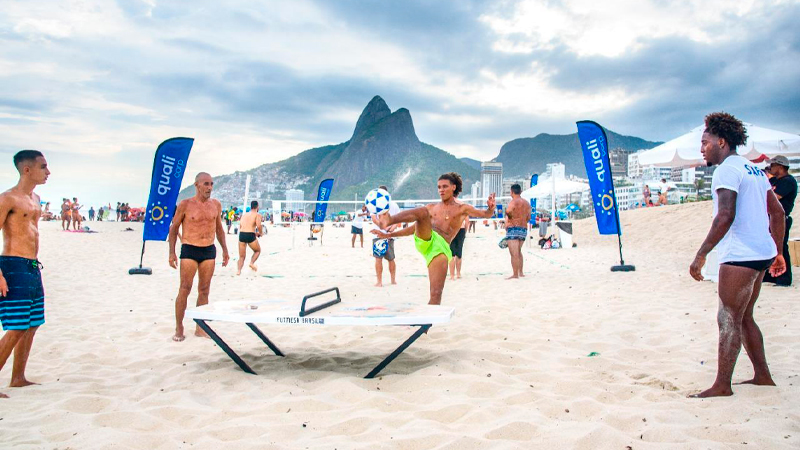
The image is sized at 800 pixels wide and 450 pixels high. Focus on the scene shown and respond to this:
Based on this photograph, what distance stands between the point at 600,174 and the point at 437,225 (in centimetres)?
593

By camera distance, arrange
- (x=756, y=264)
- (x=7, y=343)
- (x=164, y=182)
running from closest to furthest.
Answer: (x=756, y=264), (x=7, y=343), (x=164, y=182)

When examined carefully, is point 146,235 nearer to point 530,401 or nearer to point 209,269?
point 209,269

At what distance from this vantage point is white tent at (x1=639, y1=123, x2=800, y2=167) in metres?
10.9

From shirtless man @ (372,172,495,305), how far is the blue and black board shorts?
2.49 meters

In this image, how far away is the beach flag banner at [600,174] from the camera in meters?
9.46

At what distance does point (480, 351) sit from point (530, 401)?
1109mm

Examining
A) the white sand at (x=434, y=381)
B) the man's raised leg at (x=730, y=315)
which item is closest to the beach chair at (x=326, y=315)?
the white sand at (x=434, y=381)

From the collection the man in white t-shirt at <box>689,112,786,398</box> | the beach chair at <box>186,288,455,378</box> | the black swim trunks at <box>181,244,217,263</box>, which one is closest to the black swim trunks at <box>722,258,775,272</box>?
the man in white t-shirt at <box>689,112,786,398</box>

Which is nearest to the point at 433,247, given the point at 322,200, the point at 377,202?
the point at 377,202

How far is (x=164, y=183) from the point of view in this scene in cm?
913

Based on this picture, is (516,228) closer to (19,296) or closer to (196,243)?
(196,243)

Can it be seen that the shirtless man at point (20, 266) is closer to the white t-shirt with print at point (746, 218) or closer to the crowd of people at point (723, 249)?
the crowd of people at point (723, 249)

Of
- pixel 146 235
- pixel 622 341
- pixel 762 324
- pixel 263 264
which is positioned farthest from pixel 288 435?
pixel 263 264

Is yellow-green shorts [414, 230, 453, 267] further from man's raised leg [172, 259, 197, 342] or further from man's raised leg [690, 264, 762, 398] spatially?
man's raised leg [690, 264, 762, 398]
